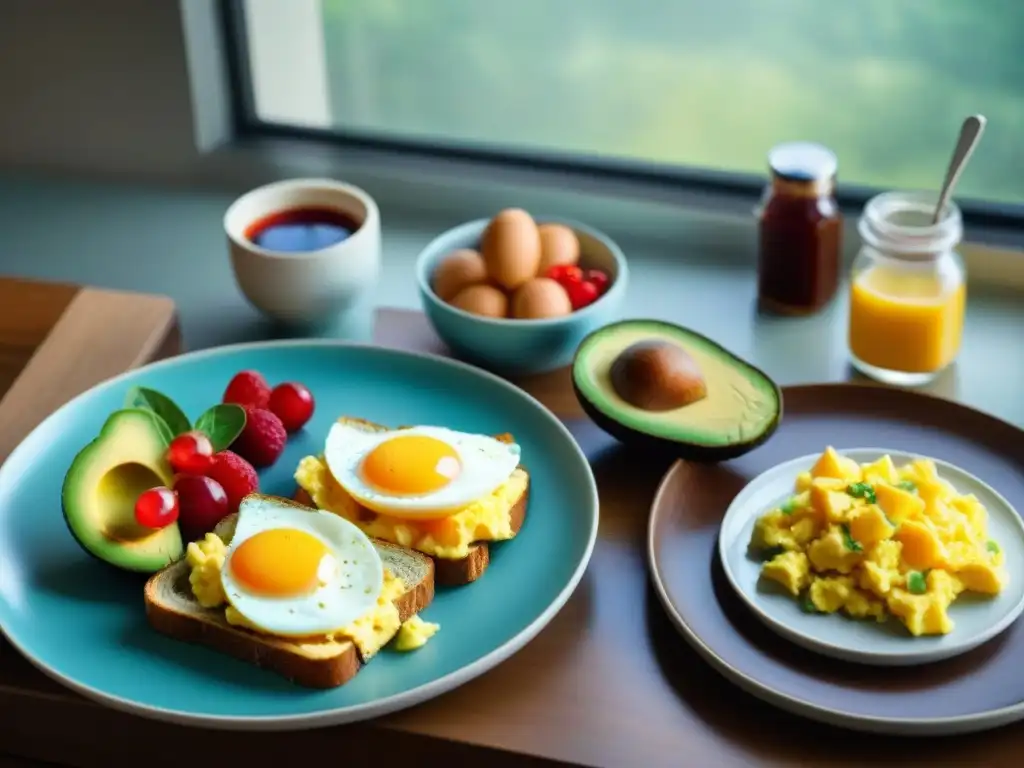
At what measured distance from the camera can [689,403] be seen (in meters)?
1.41

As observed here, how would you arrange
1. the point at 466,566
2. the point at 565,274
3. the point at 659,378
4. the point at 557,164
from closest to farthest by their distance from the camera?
the point at 466,566 → the point at 659,378 → the point at 565,274 → the point at 557,164

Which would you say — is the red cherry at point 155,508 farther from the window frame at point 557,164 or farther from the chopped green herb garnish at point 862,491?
the window frame at point 557,164

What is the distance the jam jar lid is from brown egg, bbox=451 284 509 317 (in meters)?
0.36

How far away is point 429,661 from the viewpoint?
3.90 feet

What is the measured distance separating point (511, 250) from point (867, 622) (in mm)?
614

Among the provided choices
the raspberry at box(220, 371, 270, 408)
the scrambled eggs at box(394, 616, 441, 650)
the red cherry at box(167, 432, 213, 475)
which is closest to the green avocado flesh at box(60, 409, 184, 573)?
the red cherry at box(167, 432, 213, 475)

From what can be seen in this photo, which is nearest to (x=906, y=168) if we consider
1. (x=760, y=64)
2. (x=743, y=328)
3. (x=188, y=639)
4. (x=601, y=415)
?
(x=760, y=64)

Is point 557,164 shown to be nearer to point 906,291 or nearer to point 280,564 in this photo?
point 906,291

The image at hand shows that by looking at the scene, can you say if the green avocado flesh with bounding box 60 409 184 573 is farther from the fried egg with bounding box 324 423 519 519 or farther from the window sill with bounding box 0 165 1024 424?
the window sill with bounding box 0 165 1024 424

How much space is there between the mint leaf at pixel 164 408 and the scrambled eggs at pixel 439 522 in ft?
0.50

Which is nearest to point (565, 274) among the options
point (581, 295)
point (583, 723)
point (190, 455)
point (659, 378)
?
point (581, 295)

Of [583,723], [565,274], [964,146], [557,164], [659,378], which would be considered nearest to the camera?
[583,723]

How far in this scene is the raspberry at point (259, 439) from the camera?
4.66 ft

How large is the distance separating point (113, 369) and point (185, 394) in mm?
115
